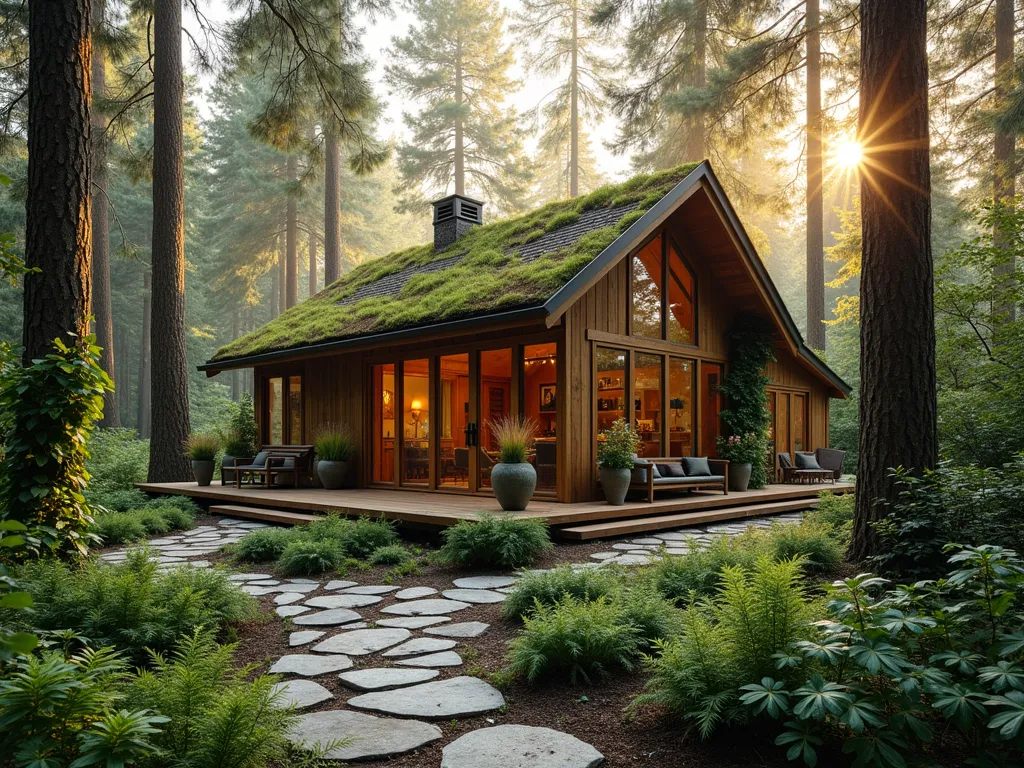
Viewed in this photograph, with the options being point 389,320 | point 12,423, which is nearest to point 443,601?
point 12,423

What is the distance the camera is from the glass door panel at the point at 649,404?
407 inches

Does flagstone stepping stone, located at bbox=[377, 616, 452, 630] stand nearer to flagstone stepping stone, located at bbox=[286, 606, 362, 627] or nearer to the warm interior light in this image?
flagstone stepping stone, located at bbox=[286, 606, 362, 627]

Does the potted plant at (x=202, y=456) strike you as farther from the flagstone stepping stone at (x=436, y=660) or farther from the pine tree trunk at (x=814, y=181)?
the pine tree trunk at (x=814, y=181)

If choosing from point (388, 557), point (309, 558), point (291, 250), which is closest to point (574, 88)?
point (291, 250)

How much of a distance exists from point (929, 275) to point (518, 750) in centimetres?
450

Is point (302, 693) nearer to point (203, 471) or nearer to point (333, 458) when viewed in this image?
point (333, 458)

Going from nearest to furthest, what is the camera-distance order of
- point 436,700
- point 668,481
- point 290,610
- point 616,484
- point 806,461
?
point 436,700 → point 290,610 → point 616,484 → point 668,481 → point 806,461

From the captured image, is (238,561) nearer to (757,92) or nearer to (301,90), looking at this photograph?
(301,90)

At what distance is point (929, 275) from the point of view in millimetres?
4992

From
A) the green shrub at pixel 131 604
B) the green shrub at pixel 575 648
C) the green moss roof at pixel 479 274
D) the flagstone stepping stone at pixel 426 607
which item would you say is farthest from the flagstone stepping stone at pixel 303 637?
the green moss roof at pixel 479 274

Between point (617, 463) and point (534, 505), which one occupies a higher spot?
point (617, 463)

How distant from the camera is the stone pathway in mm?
2479

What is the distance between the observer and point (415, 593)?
5074 mm

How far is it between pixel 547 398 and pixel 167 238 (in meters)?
7.25
